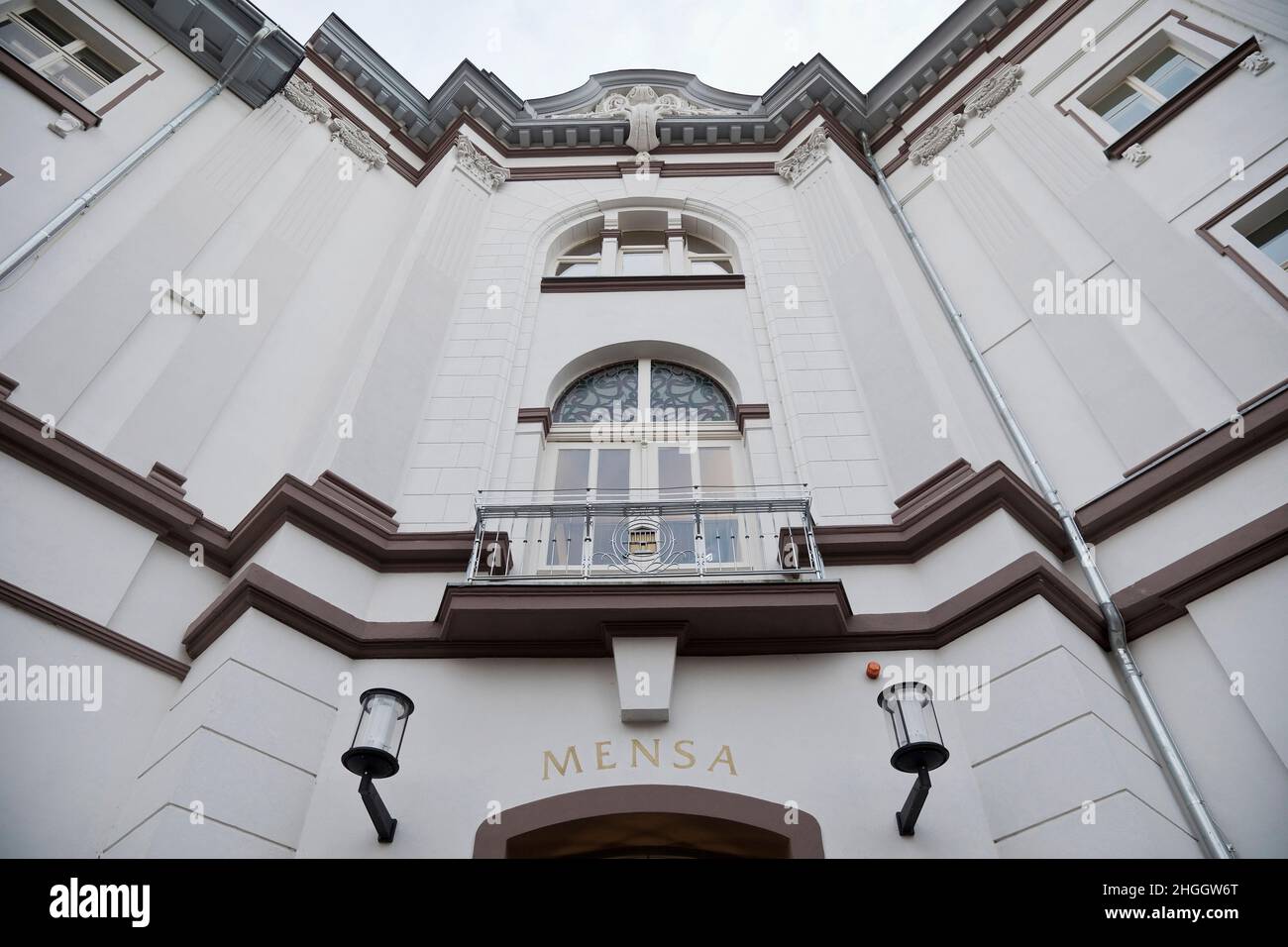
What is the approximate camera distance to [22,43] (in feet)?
30.7

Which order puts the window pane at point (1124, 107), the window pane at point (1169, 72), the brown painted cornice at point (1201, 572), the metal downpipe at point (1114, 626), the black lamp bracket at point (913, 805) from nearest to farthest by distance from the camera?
1. the black lamp bracket at point (913, 805)
2. the metal downpipe at point (1114, 626)
3. the brown painted cornice at point (1201, 572)
4. the window pane at point (1169, 72)
5. the window pane at point (1124, 107)

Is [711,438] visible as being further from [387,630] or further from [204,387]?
[204,387]

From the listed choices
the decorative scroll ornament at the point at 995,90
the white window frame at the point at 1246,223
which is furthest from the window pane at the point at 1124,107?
the white window frame at the point at 1246,223

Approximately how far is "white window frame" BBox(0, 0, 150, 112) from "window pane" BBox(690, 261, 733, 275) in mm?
7314

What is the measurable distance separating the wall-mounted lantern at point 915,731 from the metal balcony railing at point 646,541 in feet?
5.91

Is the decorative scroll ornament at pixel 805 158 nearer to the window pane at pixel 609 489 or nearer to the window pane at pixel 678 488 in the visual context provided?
the window pane at pixel 678 488

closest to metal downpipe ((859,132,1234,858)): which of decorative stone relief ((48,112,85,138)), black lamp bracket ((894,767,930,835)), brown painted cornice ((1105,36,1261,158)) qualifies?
black lamp bracket ((894,767,930,835))

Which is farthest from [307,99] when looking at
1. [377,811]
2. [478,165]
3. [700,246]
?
[377,811]

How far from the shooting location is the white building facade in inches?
221

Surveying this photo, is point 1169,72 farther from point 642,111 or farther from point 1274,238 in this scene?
point 642,111

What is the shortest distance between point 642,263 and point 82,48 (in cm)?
735

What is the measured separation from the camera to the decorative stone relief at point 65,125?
853 cm

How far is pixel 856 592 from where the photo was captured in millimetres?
7004
